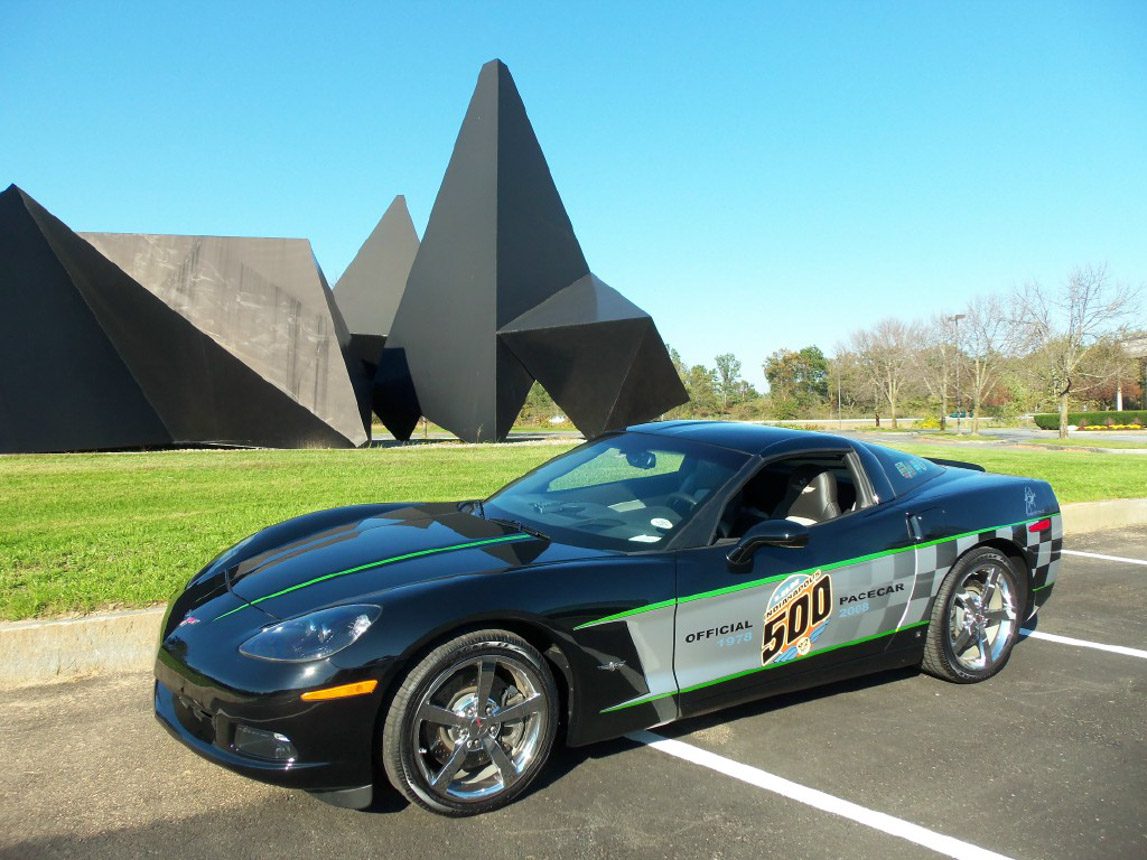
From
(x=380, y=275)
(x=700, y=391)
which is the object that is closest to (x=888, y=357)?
(x=700, y=391)

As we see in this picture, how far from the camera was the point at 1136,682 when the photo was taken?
4254 mm

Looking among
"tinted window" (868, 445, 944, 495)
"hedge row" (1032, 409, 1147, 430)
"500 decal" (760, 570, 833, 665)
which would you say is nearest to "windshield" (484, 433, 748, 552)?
"500 decal" (760, 570, 833, 665)

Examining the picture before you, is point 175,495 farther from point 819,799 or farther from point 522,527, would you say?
point 819,799

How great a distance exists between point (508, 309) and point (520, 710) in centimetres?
2048

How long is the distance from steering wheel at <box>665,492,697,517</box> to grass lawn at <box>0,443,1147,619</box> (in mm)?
2700

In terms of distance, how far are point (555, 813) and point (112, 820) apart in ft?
4.62

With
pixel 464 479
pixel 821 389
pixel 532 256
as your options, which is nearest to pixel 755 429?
pixel 464 479

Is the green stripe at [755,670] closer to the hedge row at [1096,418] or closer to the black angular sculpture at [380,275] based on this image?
the black angular sculpture at [380,275]

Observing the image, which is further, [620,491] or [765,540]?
[620,491]

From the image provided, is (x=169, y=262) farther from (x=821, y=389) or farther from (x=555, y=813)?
(x=821, y=389)

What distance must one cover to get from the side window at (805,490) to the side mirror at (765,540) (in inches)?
18.6

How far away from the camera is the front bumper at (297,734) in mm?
2480

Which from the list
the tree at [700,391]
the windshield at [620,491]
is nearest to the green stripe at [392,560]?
the windshield at [620,491]

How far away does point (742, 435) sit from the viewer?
405 cm
